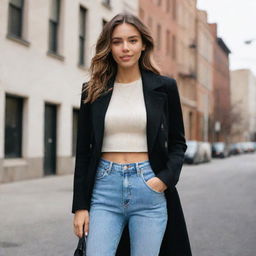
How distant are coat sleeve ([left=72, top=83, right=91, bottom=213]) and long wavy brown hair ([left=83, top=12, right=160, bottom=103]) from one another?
0.08 m

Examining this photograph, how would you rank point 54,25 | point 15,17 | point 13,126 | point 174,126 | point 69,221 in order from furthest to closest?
point 54,25 < point 15,17 < point 13,126 < point 69,221 < point 174,126

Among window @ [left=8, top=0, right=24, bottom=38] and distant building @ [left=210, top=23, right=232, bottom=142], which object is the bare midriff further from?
distant building @ [left=210, top=23, right=232, bottom=142]

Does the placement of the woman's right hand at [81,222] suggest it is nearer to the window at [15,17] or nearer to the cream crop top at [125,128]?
the cream crop top at [125,128]

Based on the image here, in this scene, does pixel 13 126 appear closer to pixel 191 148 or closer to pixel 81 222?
pixel 81 222

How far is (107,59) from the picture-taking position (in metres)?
2.73

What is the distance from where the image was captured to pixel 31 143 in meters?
16.2

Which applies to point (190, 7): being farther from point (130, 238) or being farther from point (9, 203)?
point (130, 238)

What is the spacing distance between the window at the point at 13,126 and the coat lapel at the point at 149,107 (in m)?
12.9

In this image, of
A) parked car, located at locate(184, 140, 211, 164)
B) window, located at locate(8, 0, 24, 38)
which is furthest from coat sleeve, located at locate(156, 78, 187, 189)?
parked car, located at locate(184, 140, 211, 164)

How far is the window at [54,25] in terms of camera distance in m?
18.1

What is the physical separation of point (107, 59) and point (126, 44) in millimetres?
188

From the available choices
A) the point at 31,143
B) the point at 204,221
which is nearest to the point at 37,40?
the point at 31,143

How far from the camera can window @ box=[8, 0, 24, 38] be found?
50.5ft

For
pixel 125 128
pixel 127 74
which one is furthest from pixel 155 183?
pixel 127 74
